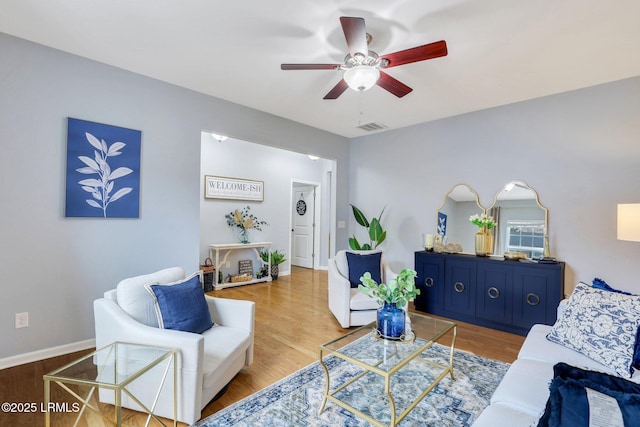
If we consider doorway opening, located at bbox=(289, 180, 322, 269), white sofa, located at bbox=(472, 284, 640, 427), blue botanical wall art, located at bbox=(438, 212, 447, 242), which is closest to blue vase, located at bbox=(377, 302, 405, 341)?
white sofa, located at bbox=(472, 284, 640, 427)

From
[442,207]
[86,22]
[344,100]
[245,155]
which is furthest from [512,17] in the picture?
[245,155]

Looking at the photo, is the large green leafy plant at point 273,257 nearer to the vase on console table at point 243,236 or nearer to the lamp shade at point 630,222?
the vase on console table at point 243,236

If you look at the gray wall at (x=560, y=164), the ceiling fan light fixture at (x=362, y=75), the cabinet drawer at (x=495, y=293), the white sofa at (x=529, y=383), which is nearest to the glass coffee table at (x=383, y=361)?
the white sofa at (x=529, y=383)

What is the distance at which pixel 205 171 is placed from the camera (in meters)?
5.12

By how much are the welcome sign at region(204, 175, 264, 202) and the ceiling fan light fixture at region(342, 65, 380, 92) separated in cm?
359

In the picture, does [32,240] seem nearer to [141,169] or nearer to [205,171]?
[141,169]

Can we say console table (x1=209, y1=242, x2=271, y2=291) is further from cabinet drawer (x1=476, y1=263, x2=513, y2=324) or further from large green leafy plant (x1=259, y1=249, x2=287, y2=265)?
cabinet drawer (x1=476, y1=263, x2=513, y2=324)

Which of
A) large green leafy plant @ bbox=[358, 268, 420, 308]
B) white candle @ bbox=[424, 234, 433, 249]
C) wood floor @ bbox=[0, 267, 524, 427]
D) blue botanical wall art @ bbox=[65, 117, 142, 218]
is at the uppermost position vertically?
blue botanical wall art @ bbox=[65, 117, 142, 218]

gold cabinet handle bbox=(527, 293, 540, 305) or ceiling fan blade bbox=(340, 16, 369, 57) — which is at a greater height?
ceiling fan blade bbox=(340, 16, 369, 57)

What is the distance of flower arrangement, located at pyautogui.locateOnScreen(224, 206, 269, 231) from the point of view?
5418mm

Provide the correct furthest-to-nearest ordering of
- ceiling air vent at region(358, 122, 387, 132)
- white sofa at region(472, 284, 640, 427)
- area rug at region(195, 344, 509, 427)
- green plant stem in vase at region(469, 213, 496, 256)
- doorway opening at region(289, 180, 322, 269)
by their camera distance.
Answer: doorway opening at region(289, 180, 322, 269), ceiling air vent at region(358, 122, 387, 132), green plant stem in vase at region(469, 213, 496, 256), area rug at region(195, 344, 509, 427), white sofa at region(472, 284, 640, 427)

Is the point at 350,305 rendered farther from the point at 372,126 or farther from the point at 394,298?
the point at 372,126

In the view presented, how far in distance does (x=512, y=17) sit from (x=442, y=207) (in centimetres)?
254

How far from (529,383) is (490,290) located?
6.95 ft
